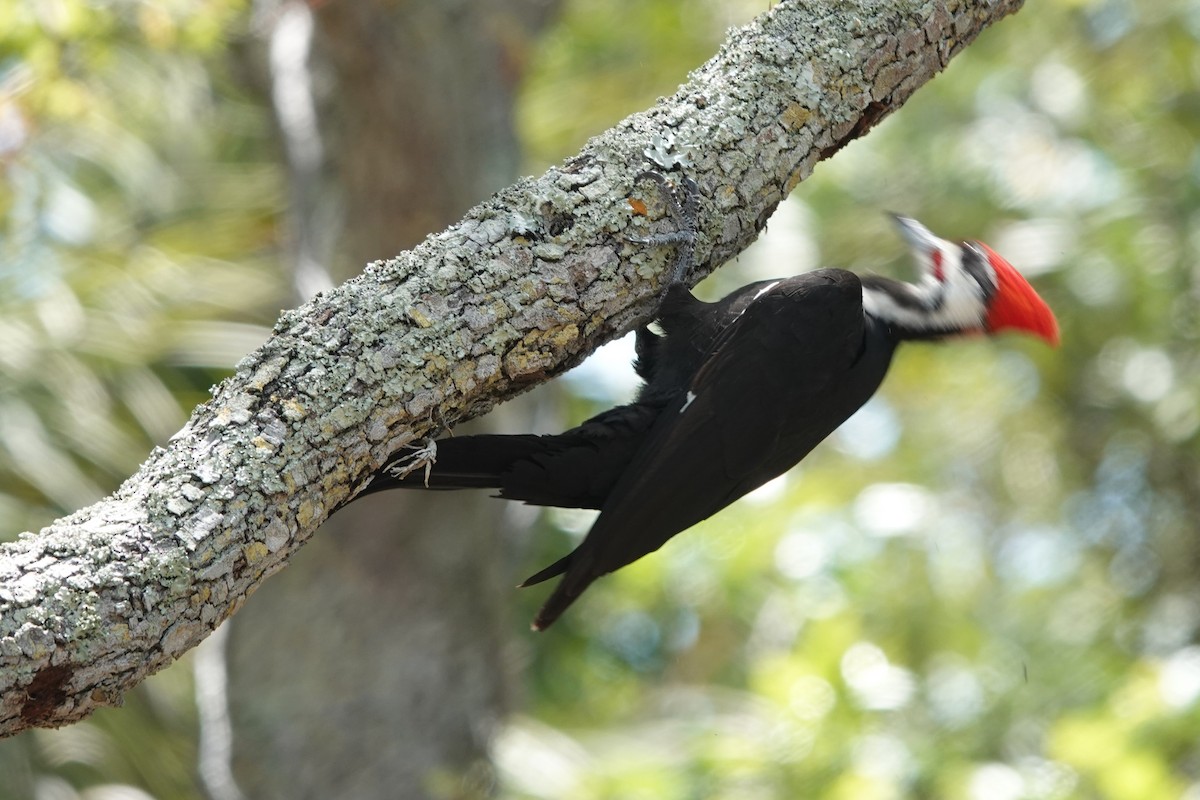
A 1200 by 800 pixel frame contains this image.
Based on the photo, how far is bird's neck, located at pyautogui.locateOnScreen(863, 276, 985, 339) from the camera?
9.54ft

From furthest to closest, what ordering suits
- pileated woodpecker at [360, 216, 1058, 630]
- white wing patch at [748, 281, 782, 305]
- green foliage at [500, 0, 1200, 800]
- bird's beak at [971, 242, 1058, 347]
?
green foliage at [500, 0, 1200, 800]
bird's beak at [971, 242, 1058, 347]
white wing patch at [748, 281, 782, 305]
pileated woodpecker at [360, 216, 1058, 630]

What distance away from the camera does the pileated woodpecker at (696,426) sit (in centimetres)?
243

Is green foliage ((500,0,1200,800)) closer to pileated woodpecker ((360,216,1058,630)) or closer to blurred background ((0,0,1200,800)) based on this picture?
blurred background ((0,0,1200,800))

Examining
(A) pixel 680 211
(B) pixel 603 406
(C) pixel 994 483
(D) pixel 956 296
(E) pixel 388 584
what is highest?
(B) pixel 603 406

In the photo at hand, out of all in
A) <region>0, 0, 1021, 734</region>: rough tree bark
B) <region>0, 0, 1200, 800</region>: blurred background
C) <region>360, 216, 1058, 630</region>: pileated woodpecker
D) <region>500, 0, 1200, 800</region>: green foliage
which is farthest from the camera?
<region>500, 0, 1200, 800</region>: green foliage

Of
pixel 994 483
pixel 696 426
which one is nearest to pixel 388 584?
pixel 696 426

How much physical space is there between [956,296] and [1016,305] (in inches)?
6.0

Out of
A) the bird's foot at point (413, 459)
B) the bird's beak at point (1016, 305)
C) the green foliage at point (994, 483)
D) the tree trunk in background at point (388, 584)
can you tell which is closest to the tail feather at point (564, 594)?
the bird's foot at point (413, 459)

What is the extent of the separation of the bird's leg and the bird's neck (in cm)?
102

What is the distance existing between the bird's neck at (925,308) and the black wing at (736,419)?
1.11 ft

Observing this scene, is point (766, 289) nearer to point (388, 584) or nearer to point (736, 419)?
point (736, 419)

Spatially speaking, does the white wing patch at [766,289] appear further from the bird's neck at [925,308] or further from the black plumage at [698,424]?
the bird's neck at [925,308]

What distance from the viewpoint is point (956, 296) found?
292 centimetres

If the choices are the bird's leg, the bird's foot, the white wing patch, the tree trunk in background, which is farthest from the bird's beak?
the tree trunk in background
